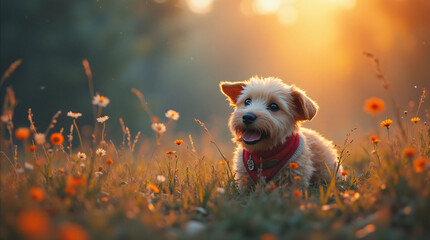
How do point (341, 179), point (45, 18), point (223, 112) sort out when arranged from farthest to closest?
point (223, 112), point (45, 18), point (341, 179)

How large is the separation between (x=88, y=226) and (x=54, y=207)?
432 mm

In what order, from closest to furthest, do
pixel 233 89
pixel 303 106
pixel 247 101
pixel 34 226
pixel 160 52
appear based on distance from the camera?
1. pixel 34 226
2. pixel 303 106
3. pixel 247 101
4. pixel 233 89
5. pixel 160 52

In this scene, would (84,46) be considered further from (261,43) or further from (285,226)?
(261,43)

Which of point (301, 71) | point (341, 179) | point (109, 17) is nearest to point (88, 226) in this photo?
point (341, 179)

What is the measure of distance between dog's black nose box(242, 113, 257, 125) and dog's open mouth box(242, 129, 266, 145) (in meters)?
0.19

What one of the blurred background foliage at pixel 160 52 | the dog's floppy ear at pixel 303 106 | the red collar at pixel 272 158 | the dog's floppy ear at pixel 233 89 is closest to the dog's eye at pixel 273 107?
the dog's floppy ear at pixel 303 106

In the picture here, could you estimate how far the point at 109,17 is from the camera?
17.8m

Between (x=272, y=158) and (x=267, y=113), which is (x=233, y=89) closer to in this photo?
(x=267, y=113)

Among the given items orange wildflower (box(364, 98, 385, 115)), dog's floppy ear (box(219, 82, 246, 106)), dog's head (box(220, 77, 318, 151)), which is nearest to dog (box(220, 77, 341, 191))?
dog's head (box(220, 77, 318, 151))

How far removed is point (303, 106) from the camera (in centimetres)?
404

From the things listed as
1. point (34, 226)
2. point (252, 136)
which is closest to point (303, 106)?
point (252, 136)

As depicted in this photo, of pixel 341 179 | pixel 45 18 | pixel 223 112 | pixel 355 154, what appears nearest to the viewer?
pixel 341 179

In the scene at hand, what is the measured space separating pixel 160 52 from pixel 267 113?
21033mm

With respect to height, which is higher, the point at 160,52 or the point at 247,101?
the point at 160,52
